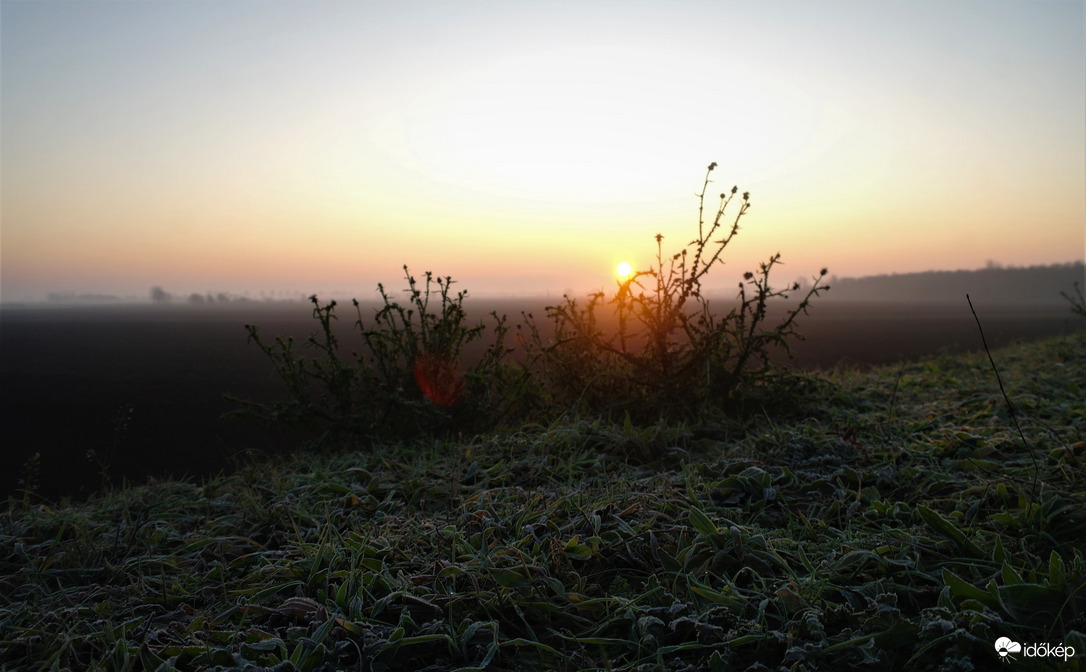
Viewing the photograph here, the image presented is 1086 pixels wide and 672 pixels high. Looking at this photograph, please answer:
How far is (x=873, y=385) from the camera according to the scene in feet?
18.9

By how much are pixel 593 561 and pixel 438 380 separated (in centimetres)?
294

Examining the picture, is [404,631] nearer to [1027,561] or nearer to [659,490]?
[659,490]

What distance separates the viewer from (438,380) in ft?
16.9

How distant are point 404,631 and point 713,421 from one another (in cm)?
309

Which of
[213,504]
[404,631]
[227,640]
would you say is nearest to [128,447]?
[213,504]

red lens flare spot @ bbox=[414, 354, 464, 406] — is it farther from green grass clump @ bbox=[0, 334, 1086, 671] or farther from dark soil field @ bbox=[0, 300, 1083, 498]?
dark soil field @ bbox=[0, 300, 1083, 498]

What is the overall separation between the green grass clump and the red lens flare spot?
1.12 metres

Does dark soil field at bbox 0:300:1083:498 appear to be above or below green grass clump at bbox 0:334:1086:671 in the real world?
below
